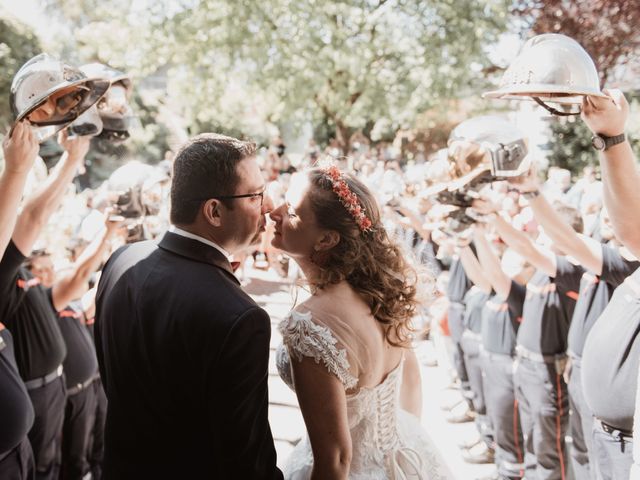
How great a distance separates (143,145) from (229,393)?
24.3 meters

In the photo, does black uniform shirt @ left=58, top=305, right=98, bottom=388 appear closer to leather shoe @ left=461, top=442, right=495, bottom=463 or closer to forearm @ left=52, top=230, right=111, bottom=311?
forearm @ left=52, top=230, right=111, bottom=311

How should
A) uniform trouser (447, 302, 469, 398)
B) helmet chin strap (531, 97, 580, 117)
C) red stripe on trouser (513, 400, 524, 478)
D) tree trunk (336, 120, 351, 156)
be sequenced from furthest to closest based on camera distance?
tree trunk (336, 120, 351, 156), uniform trouser (447, 302, 469, 398), red stripe on trouser (513, 400, 524, 478), helmet chin strap (531, 97, 580, 117)

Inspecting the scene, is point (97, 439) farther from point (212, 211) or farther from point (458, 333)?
point (458, 333)

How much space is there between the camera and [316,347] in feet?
5.92

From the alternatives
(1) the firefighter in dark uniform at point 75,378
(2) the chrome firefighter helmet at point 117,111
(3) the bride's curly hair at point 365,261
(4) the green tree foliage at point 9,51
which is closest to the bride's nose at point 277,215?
(3) the bride's curly hair at point 365,261

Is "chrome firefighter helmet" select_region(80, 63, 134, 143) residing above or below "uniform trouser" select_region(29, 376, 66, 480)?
above

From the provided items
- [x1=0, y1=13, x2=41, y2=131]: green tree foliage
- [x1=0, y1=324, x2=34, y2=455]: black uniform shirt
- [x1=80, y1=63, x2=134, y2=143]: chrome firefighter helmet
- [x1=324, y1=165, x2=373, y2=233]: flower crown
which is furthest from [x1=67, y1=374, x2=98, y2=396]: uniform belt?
[x1=0, y1=13, x2=41, y2=131]: green tree foliage

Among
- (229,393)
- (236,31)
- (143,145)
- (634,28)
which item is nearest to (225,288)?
(229,393)

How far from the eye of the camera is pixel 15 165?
2.09 m

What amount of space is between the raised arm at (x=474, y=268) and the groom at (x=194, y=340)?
2.75m

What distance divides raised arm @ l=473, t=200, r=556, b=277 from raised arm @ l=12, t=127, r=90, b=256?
2193mm

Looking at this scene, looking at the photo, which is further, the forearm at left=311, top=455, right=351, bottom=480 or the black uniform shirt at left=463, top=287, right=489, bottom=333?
the black uniform shirt at left=463, top=287, right=489, bottom=333

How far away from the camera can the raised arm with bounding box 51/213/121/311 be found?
3412 mm

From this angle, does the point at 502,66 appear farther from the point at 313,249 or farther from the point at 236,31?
the point at 313,249
